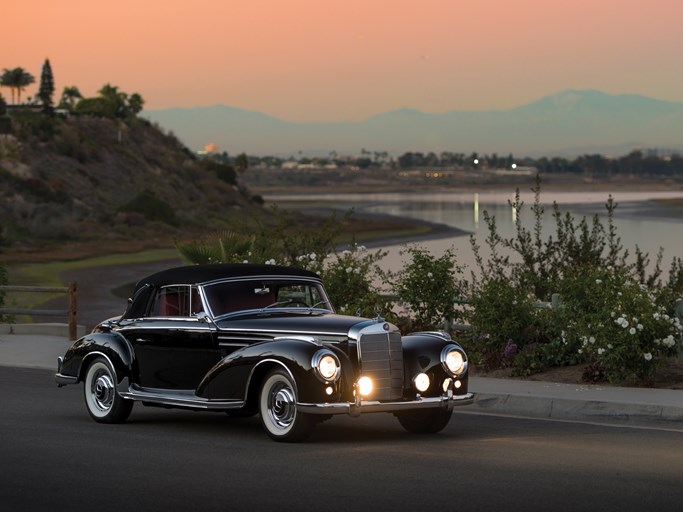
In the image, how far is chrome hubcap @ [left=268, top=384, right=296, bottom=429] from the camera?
13234mm

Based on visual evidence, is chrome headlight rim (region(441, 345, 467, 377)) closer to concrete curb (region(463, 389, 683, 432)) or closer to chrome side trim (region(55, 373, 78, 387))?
concrete curb (region(463, 389, 683, 432))

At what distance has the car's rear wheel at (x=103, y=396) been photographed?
15.2 meters

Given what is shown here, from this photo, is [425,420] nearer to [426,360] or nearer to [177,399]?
[426,360]

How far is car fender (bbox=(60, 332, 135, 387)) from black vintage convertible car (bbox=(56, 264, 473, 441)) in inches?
0.4

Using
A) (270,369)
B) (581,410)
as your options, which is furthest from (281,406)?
(581,410)

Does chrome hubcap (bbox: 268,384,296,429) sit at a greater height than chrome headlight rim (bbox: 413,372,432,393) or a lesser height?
lesser

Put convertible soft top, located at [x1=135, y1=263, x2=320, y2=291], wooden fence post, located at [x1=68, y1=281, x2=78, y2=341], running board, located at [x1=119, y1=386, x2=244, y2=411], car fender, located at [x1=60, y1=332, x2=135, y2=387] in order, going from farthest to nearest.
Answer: wooden fence post, located at [x1=68, y1=281, x2=78, y2=341] < car fender, located at [x1=60, y1=332, x2=135, y2=387] < convertible soft top, located at [x1=135, y1=263, x2=320, y2=291] < running board, located at [x1=119, y1=386, x2=244, y2=411]

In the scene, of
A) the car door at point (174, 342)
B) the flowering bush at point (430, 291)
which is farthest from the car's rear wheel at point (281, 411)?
the flowering bush at point (430, 291)

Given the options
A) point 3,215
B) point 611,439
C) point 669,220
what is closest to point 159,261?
point 3,215

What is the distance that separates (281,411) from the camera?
13.4 metres

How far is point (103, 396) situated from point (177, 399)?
1.39 meters

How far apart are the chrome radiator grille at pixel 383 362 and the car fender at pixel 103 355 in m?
3.10

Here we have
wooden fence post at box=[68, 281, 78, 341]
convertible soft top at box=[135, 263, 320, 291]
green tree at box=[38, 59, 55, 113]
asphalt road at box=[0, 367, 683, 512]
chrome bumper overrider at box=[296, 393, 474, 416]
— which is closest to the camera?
asphalt road at box=[0, 367, 683, 512]

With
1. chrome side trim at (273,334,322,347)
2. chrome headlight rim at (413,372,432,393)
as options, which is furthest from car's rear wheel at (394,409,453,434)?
chrome side trim at (273,334,322,347)
